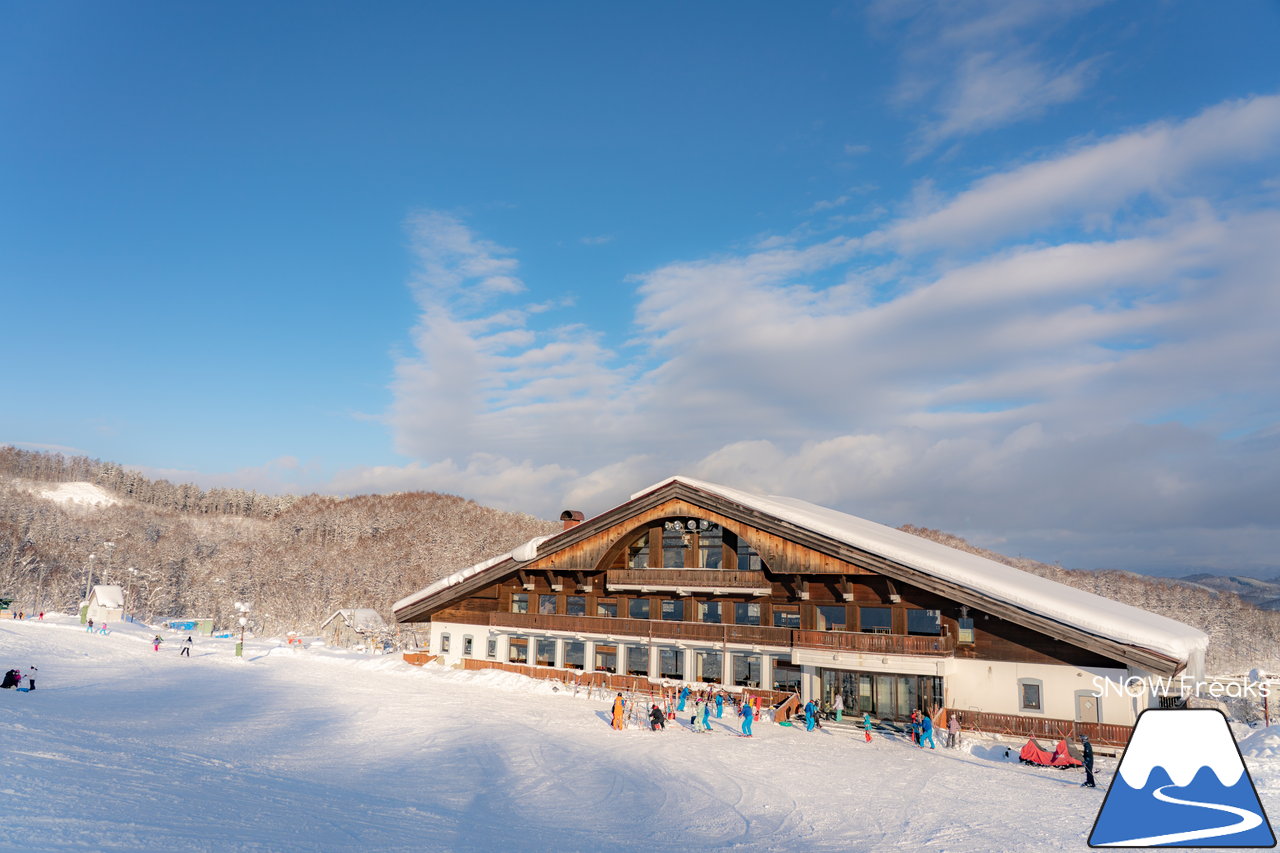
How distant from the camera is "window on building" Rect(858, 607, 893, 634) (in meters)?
31.7

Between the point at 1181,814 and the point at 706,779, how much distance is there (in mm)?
17718

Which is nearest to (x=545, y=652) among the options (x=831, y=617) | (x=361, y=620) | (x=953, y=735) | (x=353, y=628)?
(x=831, y=617)

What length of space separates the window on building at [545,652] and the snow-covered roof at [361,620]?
39.5 meters

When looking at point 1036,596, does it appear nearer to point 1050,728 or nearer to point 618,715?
point 1050,728

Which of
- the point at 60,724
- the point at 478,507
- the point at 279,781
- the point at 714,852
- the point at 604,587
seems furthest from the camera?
the point at 478,507

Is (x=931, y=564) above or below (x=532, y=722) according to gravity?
above

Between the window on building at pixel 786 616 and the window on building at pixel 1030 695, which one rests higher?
the window on building at pixel 786 616

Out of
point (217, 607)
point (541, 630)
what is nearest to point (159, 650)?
point (541, 630)

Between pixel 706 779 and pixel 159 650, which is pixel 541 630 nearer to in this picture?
pixel 706 779

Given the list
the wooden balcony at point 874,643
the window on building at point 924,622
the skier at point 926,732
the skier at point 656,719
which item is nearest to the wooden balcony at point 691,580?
the wooden balcony at point 874,643

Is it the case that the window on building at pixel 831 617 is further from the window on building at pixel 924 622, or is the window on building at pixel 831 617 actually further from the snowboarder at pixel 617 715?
the snowboarder at pixel 617 715

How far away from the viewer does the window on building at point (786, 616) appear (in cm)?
3428

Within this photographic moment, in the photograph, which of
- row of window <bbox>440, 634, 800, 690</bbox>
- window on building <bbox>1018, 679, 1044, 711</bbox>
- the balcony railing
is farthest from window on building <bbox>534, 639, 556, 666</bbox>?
window on building <bbox>1018, 679, 1044, 711</bbox>

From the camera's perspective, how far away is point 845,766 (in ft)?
73.8
